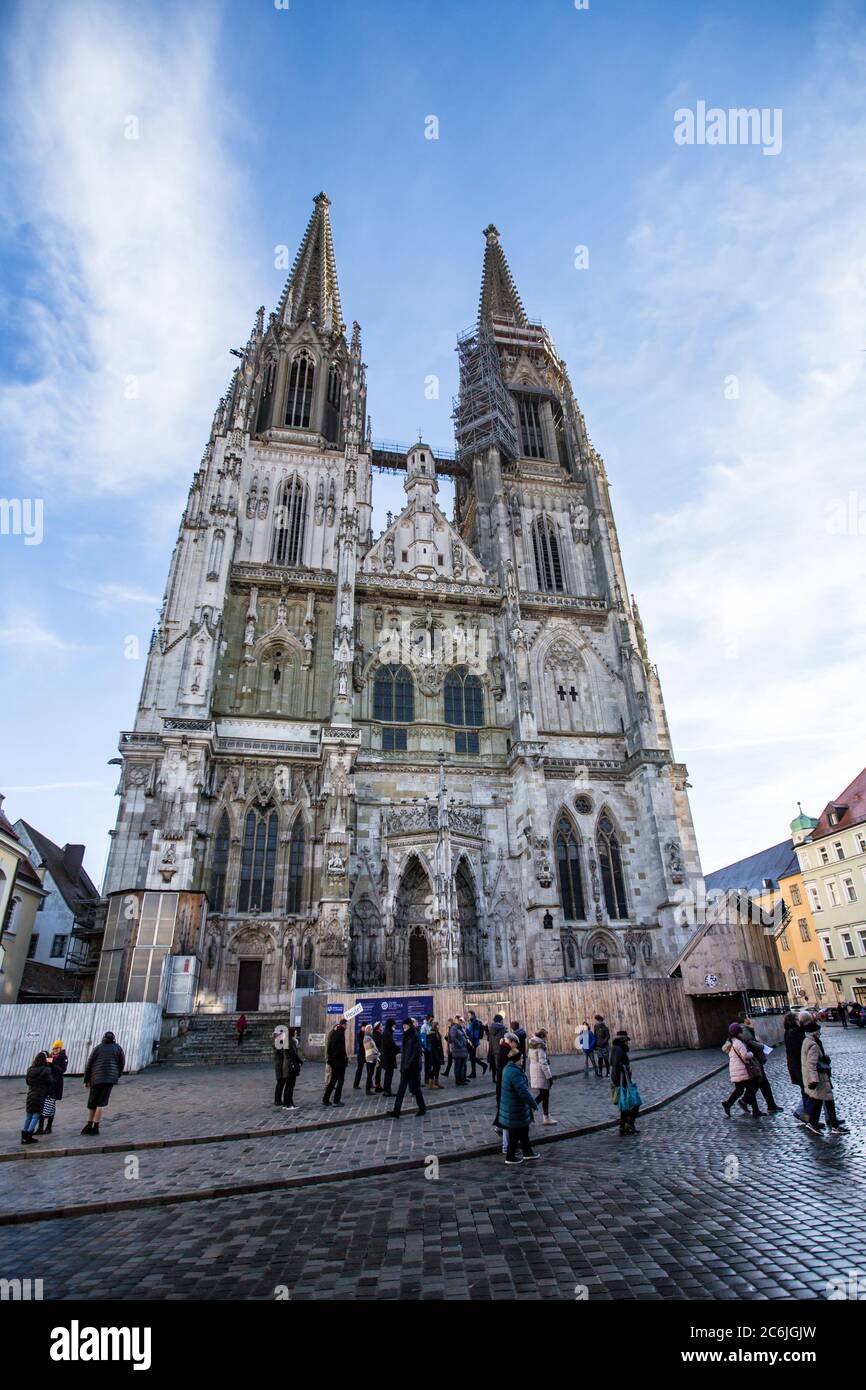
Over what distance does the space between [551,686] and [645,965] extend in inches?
516

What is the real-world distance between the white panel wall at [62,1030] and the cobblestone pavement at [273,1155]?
23.3 ft

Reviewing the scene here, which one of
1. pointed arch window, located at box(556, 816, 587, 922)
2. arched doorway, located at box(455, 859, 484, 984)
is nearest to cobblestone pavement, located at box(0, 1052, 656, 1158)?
arched doorway, located at box(455, 859, 484, 984)

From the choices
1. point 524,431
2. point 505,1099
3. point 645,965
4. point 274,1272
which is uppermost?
point 524,431

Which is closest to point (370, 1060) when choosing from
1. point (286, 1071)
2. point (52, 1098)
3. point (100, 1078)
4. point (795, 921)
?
point (286, 1071)

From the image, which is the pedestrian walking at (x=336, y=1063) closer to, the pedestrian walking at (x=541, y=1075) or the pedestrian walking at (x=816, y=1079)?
the pedestrian walking at (x=541, y=1075)

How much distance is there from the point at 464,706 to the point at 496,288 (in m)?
38.5

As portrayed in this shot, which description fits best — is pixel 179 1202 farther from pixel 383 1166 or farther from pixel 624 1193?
pixel 624 1193

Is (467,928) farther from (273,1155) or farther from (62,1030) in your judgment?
(273,1155)

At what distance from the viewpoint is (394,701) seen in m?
31.8

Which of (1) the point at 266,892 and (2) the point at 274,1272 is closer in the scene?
(2) the point at 274,1272

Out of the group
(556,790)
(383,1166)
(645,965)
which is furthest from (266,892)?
(383,1166)

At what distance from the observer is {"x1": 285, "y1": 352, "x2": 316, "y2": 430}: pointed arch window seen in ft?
131

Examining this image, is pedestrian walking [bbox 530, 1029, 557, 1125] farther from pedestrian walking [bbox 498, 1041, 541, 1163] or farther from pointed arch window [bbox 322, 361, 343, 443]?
pointed arch window [bbox 322, 361, 343, 443]

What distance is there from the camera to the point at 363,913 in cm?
2642
